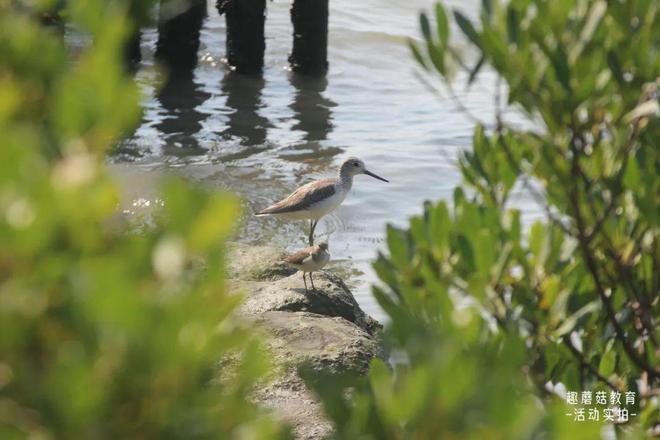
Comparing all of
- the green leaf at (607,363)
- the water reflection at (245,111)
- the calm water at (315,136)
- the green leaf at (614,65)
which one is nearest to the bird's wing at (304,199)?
the calm water at (315,136)

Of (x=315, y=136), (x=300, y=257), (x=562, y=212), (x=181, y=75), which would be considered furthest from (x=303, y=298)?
(x=181, y=75)

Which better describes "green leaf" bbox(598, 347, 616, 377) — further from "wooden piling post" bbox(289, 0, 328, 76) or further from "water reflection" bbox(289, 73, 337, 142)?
"wooden piling post" bbox(289, 0, 328, 76)

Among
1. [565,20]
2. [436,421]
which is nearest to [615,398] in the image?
[565,20]

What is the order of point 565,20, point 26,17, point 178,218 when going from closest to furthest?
point 178,218, point 26,17, point 565,20

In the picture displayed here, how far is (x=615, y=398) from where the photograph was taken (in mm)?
2703

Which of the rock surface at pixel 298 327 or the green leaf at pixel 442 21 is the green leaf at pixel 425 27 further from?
the rock surface at pixel 298 327

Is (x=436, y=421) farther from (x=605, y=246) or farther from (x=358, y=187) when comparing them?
(x=358, y=187)

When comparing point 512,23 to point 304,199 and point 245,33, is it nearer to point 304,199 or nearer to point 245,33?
point 304,199

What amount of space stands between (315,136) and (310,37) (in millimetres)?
1805

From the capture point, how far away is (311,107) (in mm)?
13695

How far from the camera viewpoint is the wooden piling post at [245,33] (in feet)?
43.8

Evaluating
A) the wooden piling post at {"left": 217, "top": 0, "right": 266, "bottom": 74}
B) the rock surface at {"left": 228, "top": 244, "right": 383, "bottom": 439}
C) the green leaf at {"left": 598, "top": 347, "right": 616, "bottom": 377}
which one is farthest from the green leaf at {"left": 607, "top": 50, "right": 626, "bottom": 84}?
the wooden piling post at {"left": 217, "top": 0, "right": 266, "bottom": 74}

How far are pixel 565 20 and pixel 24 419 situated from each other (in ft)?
4.61

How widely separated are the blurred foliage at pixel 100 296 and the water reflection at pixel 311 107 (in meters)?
11.4
